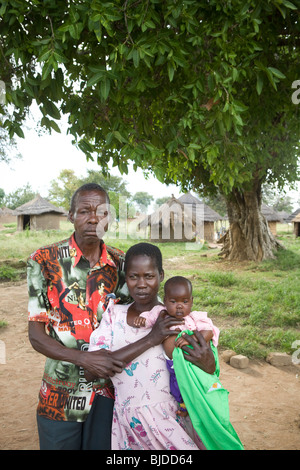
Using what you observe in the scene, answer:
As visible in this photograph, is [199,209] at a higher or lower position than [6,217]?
higher

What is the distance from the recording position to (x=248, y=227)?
47.5 feet

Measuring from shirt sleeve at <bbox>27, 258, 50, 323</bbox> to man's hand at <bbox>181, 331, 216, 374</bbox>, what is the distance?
71 cm

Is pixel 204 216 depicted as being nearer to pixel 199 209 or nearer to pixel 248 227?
pixel 199 209

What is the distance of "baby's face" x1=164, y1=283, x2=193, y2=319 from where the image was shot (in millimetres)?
1885

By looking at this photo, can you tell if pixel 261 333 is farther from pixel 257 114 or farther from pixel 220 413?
pixel 220 413

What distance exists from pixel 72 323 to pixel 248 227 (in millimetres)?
13205

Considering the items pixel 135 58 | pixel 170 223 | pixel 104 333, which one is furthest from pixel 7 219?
pixel 104 333

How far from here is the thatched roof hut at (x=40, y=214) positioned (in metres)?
26.8

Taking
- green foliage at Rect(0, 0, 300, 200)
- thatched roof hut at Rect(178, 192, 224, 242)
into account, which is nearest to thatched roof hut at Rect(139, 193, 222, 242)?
thatched roof hut at Rect(178, 192, 224, 242)

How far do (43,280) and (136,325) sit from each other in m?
0.51

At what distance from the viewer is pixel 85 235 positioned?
1958 millimetres

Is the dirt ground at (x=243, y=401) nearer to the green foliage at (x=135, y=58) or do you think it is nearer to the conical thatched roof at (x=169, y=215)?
the green foliage at (x=135, y=58)

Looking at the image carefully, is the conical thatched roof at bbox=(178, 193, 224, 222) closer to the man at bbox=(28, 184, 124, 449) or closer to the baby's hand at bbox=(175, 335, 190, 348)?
the man at bbox=(28, 184, 124, 449)
